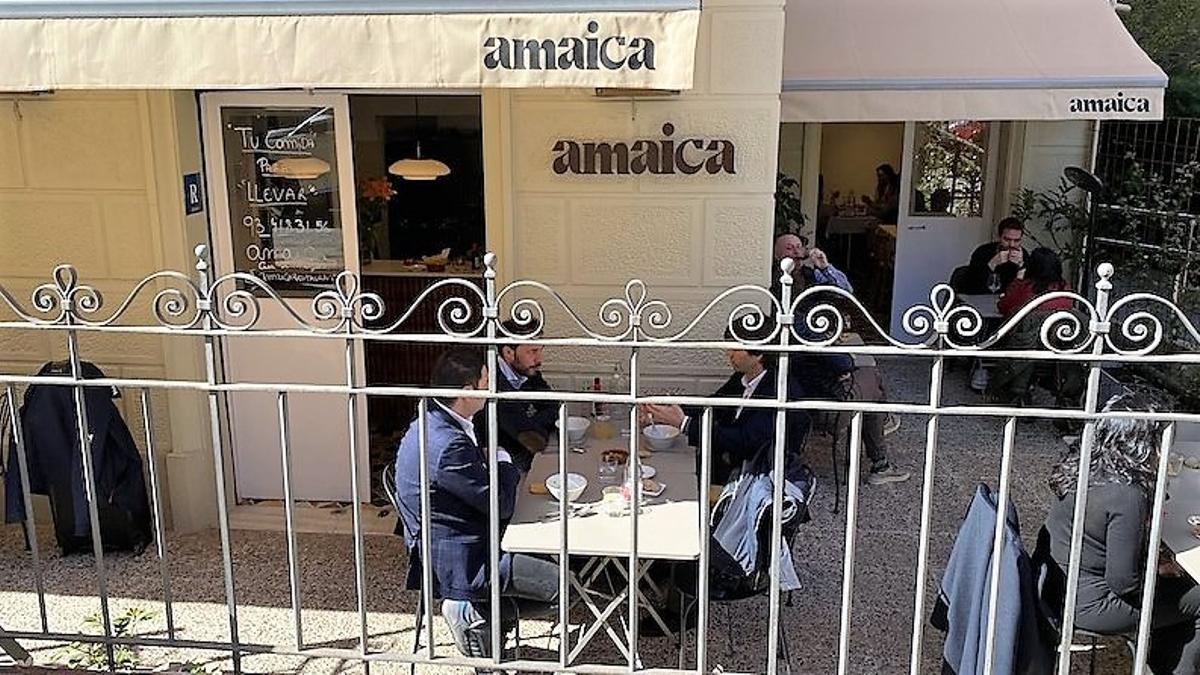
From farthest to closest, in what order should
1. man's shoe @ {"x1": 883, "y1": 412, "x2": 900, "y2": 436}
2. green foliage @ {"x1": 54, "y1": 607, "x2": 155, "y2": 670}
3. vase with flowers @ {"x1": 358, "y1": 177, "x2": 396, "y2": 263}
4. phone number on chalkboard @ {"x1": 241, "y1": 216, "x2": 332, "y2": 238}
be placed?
vase with flowers @ {"x1": 358, "y1": 177, "x2": 396, "y2": 263} < man's shoe @ {"x1": 883, "y1": 412, "x2": 900, "y2": 436} < phone number on chalkboard @ {"x1": 241, "y1": 216, "x2": 332, "y2": 238} < green foliage @ {"x1": 54, "y1": 607, "x2": 155, "y2": 670}

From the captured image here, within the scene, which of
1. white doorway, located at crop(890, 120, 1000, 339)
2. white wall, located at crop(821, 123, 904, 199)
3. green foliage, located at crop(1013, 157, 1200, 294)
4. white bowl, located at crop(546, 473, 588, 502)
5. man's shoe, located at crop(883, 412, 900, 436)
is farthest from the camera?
white wall, located at crop(821, 123, 904, 199)

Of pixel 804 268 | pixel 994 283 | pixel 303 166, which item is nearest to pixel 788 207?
pixel 994 283

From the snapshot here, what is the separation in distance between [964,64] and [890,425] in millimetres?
2620

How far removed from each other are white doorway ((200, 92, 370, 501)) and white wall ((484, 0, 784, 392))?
0.88m

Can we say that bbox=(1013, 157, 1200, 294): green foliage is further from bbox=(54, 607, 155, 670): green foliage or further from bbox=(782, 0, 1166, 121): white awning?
bbox=(54, 607, 155, 670): green foliage

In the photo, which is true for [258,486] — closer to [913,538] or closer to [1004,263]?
[913,538]

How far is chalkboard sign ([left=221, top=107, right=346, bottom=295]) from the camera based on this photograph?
538 centimetres

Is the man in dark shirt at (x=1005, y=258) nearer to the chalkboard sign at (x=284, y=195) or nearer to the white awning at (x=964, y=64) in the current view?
the white awning at (x=964, y=64)

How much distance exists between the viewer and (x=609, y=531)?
3.82m

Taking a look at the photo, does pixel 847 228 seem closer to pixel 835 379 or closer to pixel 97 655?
pixel 835 379

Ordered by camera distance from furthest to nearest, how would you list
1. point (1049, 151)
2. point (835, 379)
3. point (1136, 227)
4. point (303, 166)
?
point (1136, 227) → point (1049, 151) → point (835, 379) → point (303, 166)

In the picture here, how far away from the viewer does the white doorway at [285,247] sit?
536 centimetres

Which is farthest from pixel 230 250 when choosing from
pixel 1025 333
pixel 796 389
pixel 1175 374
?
pixel 1175 374

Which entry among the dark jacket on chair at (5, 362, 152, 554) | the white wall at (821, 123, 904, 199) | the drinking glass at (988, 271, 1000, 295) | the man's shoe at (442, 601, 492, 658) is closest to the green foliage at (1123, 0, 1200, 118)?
the white wall at (821, 123, 904, 199)
